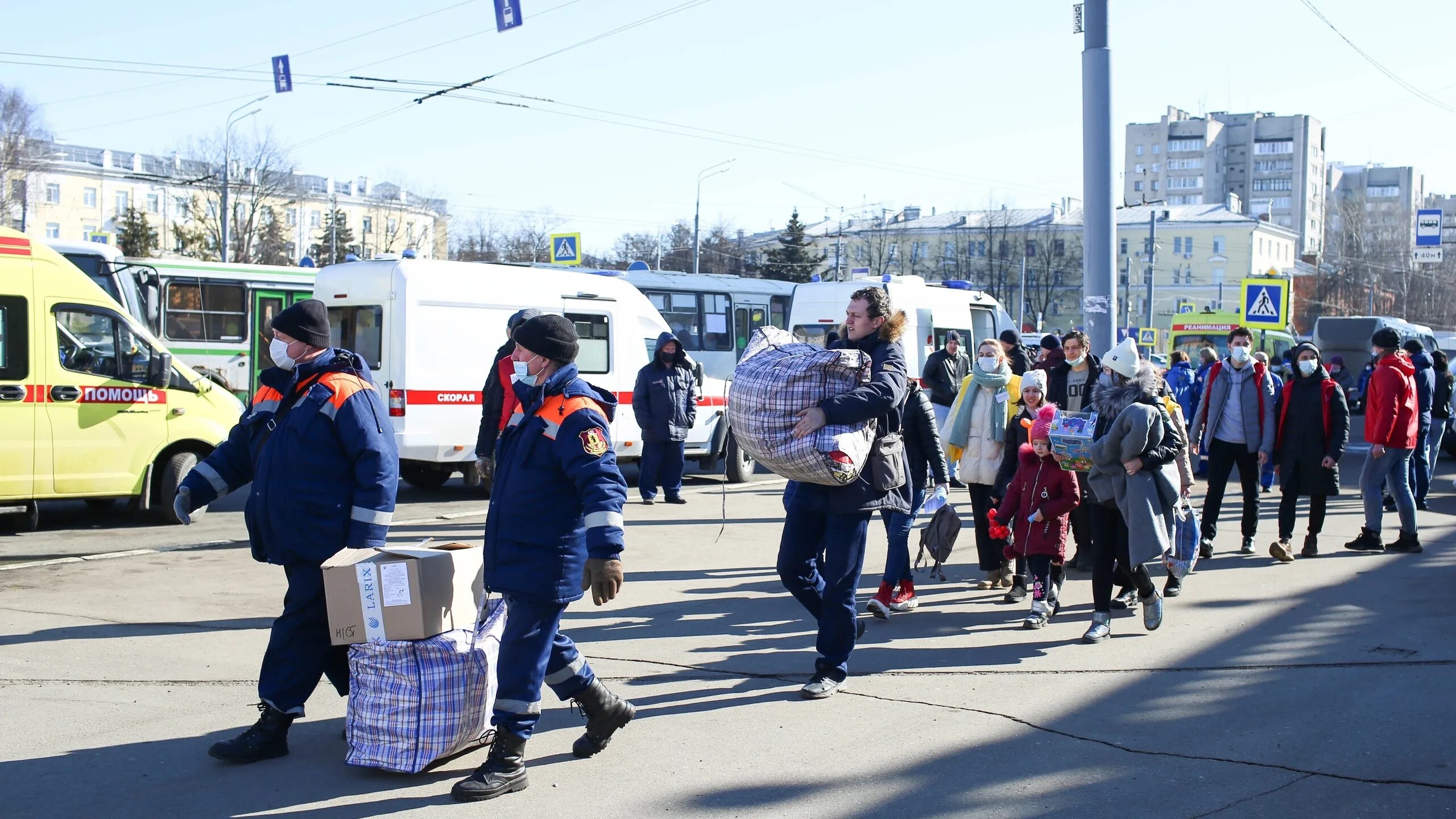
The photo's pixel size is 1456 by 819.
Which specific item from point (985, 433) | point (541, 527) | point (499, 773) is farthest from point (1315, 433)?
point (499, 773)

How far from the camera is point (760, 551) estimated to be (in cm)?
1068

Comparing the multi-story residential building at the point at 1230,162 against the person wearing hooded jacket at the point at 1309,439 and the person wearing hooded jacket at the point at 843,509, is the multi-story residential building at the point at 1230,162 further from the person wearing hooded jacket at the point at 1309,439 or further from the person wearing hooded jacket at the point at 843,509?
the person wearing hooded jacket at the point at 843,509

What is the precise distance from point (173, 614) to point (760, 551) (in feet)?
15.5

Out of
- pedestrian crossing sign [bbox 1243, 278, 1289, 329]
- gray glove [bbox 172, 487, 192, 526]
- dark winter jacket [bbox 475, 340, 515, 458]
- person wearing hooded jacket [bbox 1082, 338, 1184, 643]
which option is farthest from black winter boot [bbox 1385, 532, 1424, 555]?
pedestrian crossing sign [bbox 1243, 278, 1289, 329]

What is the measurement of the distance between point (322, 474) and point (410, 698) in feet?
3.15

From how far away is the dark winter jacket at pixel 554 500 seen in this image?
184 inches

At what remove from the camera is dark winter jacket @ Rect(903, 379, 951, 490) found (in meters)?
8.12

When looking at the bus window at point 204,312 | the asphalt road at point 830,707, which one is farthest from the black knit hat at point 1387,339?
the bus window at point 204,312

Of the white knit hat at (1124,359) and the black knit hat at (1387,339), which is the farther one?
the black knit hat at (1387,339)

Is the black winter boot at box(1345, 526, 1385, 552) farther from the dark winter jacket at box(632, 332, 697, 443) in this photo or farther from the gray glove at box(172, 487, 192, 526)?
the gray glove at box(172, 487, 192, 526)

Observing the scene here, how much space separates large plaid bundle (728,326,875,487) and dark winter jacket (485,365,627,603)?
107cm

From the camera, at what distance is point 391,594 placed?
4742 millimetres

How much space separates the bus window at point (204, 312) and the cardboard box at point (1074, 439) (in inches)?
691

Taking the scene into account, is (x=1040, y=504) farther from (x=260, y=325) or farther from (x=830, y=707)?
(x=260, y=325)
